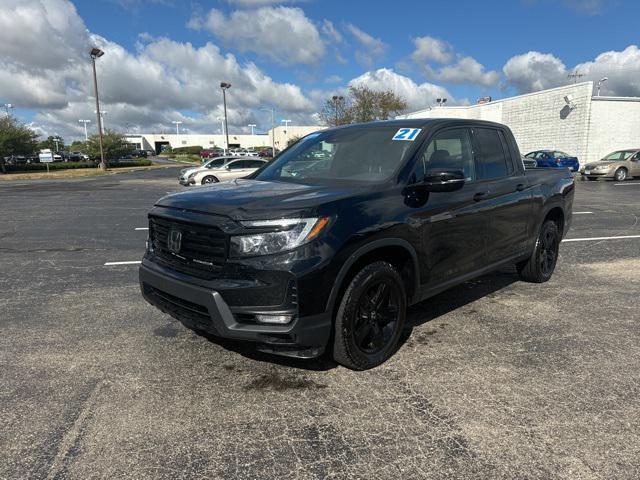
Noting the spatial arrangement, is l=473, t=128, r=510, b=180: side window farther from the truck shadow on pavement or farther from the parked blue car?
the parked blue car

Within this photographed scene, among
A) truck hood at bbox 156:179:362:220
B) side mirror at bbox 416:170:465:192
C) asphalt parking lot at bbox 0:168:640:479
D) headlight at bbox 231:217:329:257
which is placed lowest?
asphalt parking lot at bbox 0:168:640:479

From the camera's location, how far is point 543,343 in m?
3.94

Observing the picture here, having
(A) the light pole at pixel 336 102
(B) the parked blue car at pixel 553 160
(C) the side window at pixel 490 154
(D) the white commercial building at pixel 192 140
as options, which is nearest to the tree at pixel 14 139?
(A) the light pole at pixel 336 102

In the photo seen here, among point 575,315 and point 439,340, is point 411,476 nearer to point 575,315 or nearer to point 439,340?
point 439,340

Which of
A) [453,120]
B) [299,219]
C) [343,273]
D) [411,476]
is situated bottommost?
[411,476]

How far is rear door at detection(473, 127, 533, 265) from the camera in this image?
4.48 m

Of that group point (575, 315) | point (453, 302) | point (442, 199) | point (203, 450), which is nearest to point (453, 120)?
point (442, 199)

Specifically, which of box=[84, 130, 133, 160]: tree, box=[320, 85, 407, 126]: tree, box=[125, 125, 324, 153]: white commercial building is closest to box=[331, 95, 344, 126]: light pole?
box=[320, 85, 407, 126]: tree

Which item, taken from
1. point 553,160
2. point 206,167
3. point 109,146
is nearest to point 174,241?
point 206,167

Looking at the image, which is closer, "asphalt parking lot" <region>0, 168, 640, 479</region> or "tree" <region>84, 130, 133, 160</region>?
→ "asphalt parking lot" <region>0, 168, 640, 479</region>

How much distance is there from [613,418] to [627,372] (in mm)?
753

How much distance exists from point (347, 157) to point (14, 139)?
5525 centimetres

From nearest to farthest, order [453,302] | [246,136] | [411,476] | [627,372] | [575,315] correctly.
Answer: [411,476] → [627,372] → [575,315] → [453,302] → [246,136]

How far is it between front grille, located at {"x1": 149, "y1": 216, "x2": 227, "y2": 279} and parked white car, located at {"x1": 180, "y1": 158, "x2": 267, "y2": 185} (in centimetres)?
1822
